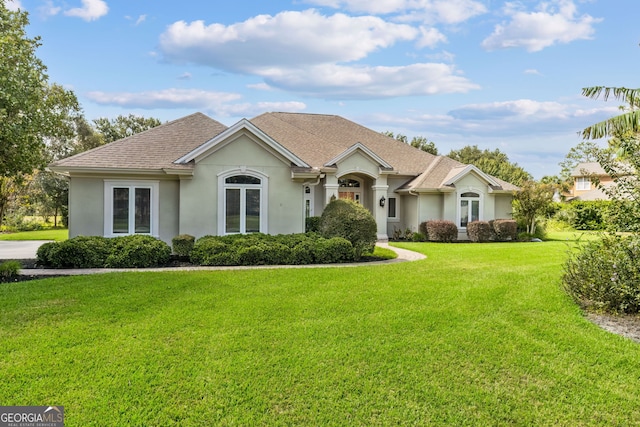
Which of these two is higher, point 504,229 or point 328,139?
point 328,139

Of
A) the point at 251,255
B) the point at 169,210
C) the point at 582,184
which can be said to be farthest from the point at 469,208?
the point at 582,184

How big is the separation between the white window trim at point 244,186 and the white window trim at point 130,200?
253 cm

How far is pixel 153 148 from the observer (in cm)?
1650

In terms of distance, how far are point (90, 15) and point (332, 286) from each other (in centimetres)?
1345

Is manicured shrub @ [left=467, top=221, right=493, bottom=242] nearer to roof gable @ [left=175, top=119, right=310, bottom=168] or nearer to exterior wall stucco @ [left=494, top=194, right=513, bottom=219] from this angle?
exterior wall stucco @ [left=494, top=194, right=513, bottom=219]

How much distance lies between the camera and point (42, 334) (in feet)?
21.1

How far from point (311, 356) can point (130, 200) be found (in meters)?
12.5

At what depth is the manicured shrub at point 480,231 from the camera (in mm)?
22438

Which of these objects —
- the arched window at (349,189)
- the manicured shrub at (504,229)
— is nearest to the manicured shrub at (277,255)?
the arched window at (349,189)

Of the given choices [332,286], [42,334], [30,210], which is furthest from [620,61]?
[30,210]

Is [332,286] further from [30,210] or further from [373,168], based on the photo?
[30,210]

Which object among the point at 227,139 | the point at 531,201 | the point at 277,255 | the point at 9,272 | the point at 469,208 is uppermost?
the point at 227,139

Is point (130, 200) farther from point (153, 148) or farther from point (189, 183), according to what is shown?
point (189, 183)

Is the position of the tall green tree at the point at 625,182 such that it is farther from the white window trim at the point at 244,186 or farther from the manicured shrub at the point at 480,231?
the manicured shrub at the point at 480,231
